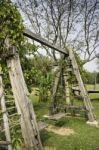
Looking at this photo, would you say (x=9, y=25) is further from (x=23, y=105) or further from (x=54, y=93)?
(x=54, y=93)

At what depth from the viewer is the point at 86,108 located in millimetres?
10312

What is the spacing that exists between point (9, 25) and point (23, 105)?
1.80 m

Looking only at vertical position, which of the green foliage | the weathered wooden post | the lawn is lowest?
the lawn

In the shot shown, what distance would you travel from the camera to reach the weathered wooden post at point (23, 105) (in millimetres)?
5844

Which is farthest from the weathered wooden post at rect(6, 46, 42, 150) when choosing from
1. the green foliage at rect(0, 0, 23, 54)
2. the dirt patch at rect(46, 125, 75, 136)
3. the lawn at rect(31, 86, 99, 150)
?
the dirt patch at rect(46, 125, 75, 136)

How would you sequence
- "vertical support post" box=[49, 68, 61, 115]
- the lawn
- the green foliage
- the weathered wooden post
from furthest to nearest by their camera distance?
1. "vertical support post" box=[49, 68, 61, 115]
2. the lawn
3. the weathered wooden post
4. the green foliage

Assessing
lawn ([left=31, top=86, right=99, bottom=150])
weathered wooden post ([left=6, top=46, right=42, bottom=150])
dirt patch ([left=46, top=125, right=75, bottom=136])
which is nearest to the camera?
weathered wooden post ([left=6, top=46, right=42, bottom=150])

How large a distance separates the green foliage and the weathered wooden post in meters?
0.23

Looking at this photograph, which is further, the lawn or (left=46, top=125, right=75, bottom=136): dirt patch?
(left=46, top=125, right=75, bottom=136): dirt patch

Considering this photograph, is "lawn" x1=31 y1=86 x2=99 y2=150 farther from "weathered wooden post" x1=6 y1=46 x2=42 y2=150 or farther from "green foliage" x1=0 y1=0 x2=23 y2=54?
"green foliage" x1=0 y1=0 x2=23 y2=54

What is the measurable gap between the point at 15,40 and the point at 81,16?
49.3 feet

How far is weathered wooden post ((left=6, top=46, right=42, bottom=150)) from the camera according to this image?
19.2 feet

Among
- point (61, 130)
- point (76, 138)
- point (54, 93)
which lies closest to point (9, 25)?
point (76, 138)

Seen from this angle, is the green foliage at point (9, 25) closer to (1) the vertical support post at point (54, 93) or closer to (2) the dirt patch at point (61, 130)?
(2) the dirt patch at point (61, 130)
